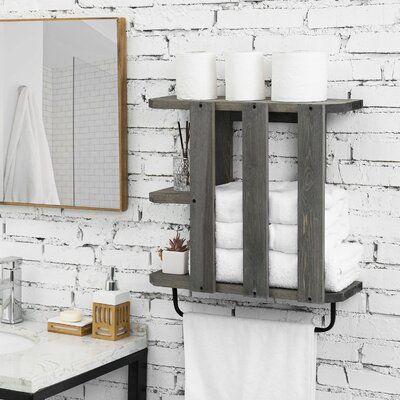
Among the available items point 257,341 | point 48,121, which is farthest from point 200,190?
point 48,121

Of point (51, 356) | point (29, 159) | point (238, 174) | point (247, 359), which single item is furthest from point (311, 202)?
point (29, 159)

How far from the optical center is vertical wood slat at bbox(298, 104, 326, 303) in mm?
2221

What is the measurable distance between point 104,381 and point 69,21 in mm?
1084

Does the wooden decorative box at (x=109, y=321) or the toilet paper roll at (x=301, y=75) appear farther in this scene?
the wooden decorative box at (x=109, y=321)

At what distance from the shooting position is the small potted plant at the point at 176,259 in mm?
2475

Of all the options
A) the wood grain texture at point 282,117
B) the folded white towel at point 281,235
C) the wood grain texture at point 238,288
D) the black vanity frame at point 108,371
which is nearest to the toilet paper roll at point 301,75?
the wood grain texture at point 282,117

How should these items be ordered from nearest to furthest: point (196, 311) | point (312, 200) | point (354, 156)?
1. point (312, 200)
2. point (354, 156)
3. point (196, 311)

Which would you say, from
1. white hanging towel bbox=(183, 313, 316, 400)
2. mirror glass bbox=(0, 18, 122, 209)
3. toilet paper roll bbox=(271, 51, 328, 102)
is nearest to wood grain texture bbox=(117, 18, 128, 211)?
mirror glass bbox=(0, 18, 122, 209)

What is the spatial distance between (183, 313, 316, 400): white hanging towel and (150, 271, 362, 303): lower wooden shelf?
146mm

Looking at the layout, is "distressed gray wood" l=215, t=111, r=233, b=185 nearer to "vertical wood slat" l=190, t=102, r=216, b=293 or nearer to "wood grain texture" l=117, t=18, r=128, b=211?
"vertical wood slat" l=190, t=102, r=216, b=293

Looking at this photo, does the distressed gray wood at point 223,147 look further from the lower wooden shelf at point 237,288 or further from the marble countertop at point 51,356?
the marble countertop at point 51,356

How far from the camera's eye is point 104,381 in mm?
2822

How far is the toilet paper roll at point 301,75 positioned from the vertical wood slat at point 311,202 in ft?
0.18

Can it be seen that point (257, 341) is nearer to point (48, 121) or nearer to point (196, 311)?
point (196, 311)
